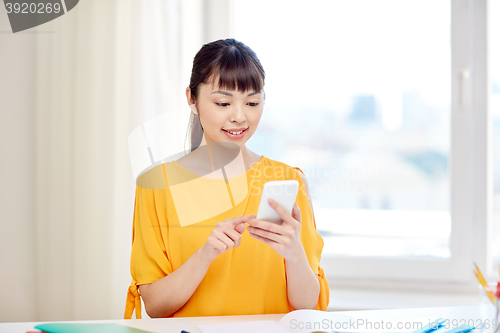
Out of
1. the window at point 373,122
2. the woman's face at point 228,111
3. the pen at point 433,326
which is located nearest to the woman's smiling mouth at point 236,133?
the woman's face at point 228,111

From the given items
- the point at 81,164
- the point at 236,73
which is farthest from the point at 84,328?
the point at 81,164

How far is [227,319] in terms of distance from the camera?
2.71 feet

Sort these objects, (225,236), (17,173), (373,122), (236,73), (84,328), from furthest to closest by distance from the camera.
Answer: (373,122), (17,173), (236,73), (225,236), (84,328)

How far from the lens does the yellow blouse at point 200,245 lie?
97 cm

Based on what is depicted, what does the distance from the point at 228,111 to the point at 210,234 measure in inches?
11.5

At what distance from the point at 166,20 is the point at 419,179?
3.76 feet

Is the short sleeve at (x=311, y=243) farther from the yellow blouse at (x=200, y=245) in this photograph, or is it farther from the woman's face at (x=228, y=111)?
the woman's face at (x=228, y=111)

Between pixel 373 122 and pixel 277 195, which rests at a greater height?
pixel 373 122

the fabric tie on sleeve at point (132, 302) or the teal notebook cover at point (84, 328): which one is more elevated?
the teal notebook cover at point (84, 328)

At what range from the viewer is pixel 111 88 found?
1415mm

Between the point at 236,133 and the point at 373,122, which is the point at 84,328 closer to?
the point at 236,133

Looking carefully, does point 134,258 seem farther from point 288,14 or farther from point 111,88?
point 288,14

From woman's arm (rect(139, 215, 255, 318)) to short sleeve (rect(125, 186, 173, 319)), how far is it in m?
0.03

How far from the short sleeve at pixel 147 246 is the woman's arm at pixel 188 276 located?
0.03 m
